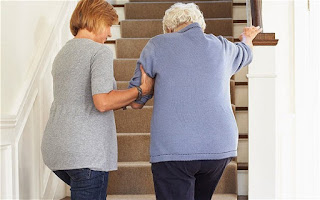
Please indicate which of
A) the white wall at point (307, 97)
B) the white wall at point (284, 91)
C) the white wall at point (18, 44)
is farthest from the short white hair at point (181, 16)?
the white wall at point (307, 97)

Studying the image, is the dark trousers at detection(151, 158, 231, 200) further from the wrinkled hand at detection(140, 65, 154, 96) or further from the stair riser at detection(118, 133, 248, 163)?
the stair riser at detection(118, 133, 248, 163)

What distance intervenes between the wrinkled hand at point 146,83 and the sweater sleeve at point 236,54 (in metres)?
0.34

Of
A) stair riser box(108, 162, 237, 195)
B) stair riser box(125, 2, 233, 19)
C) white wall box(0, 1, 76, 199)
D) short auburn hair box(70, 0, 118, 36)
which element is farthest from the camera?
stair riser box(125, 2, 233, 19)

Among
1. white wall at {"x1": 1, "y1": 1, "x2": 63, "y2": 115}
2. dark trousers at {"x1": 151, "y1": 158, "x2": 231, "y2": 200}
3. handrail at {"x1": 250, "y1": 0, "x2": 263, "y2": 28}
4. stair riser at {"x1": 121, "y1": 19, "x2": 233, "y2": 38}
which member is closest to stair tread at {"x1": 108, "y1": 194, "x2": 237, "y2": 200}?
white wall at {"x1": 1, "y1": 1, "x2": 63, "y2": 115}

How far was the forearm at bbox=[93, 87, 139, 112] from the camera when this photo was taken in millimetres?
2379

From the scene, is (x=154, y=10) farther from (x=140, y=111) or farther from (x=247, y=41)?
(x=247, y=41)

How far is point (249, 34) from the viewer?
9.66 ft

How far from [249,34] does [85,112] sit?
3.24 ft

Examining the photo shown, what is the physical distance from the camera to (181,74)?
2318 mm

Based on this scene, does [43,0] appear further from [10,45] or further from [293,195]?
[293,195]

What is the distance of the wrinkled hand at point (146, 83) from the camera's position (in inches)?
97.4

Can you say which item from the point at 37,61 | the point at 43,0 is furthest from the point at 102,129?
the point at 43,0

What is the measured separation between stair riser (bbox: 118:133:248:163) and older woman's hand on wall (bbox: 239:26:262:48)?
998 mm

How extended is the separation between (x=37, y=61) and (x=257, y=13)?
47.6 inches
